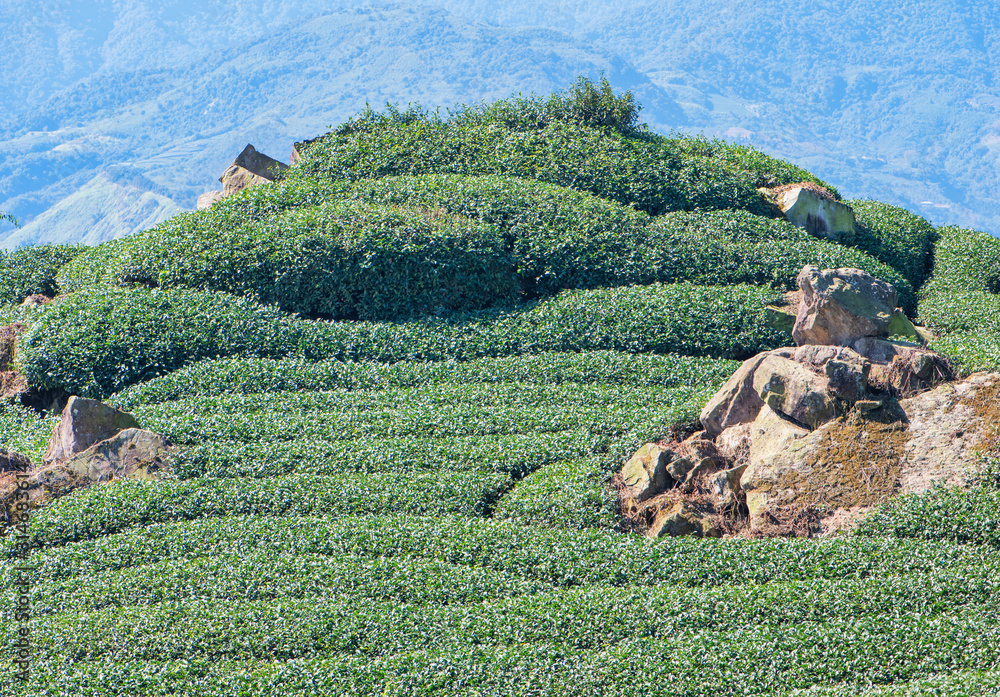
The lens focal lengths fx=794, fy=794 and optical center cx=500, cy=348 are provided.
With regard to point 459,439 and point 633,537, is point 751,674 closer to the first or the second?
point 633,537

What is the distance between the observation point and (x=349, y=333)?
1719 centimetres

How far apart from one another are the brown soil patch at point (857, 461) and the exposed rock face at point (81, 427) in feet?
34.6

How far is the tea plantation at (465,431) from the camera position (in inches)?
333

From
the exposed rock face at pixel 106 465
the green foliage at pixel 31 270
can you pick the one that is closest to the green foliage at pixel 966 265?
the exposed rock face at pixel 106 465

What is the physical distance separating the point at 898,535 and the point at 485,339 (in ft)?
29.9

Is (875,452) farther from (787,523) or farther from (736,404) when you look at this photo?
(736,404)

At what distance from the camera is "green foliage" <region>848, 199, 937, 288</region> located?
22.7 m

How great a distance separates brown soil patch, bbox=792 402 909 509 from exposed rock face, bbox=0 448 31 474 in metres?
11.6

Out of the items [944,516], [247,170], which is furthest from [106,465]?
[247,170]

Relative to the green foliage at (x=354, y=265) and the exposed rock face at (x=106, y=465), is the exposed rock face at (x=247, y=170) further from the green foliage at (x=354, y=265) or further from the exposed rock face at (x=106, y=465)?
the exposed rock face at (x=106, y=465)

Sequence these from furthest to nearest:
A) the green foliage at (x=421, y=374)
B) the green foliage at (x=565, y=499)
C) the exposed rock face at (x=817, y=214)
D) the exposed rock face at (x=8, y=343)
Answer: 1. the exposed rock face at (x=817, y=214)
2. the exposed rock face at (x=8, y=343)
3. the green foliage at (x=421, y=374)
4. the green foliage at (x=565, y=499)

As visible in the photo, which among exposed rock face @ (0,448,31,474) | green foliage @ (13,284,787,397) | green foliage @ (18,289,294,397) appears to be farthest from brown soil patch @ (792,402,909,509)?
exposed rock face @ (0,448,31,474)

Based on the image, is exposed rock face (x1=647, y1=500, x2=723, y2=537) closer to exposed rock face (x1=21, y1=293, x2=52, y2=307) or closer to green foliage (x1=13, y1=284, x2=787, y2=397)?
green foliage (x1=13, y1=284, x2=787, y2=397)

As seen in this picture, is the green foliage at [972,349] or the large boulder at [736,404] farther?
the green foliage at [972,349]
